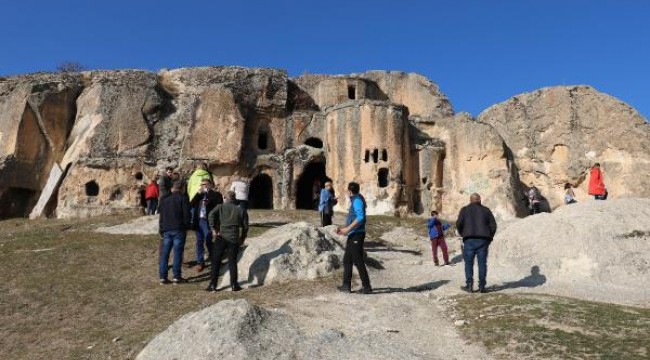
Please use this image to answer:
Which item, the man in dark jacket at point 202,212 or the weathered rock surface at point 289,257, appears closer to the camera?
the weathered rock surface at point 289,257

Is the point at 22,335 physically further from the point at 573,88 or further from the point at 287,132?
the point at 573,88

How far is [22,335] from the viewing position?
9375 millimetres

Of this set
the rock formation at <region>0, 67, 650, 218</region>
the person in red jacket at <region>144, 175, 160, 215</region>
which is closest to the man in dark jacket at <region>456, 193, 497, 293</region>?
the person in red jacket at <region>144, 175, 160, 215</region>

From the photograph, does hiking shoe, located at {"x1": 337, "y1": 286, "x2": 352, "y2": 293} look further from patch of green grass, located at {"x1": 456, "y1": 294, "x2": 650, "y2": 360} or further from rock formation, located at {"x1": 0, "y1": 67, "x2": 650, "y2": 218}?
rock formation, located at {"x1": 0, "y1": 67, "x2": 650, "y2": 218}

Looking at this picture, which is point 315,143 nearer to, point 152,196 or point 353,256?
point 152,196

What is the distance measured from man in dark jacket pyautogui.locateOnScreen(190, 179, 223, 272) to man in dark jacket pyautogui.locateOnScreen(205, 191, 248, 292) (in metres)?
2.00

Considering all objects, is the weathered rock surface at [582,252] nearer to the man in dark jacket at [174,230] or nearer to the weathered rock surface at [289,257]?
the weathered rock surface at [289,257]

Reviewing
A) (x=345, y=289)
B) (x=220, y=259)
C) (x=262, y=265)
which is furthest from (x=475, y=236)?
(x=220, y=259)

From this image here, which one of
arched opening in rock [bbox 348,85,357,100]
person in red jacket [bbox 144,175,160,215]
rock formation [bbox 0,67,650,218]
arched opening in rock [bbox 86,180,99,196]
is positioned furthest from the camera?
arched opening in rock [bbox 348,85,357,100]

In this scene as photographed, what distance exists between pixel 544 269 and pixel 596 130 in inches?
877

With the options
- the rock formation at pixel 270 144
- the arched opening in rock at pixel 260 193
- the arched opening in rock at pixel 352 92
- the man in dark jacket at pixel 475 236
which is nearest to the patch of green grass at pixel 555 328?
the man in dark jacket at pixel 475 236

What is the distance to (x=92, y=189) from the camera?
2895cm

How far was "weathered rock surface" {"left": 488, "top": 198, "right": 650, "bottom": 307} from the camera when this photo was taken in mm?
12305

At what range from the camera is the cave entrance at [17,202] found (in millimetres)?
29250
